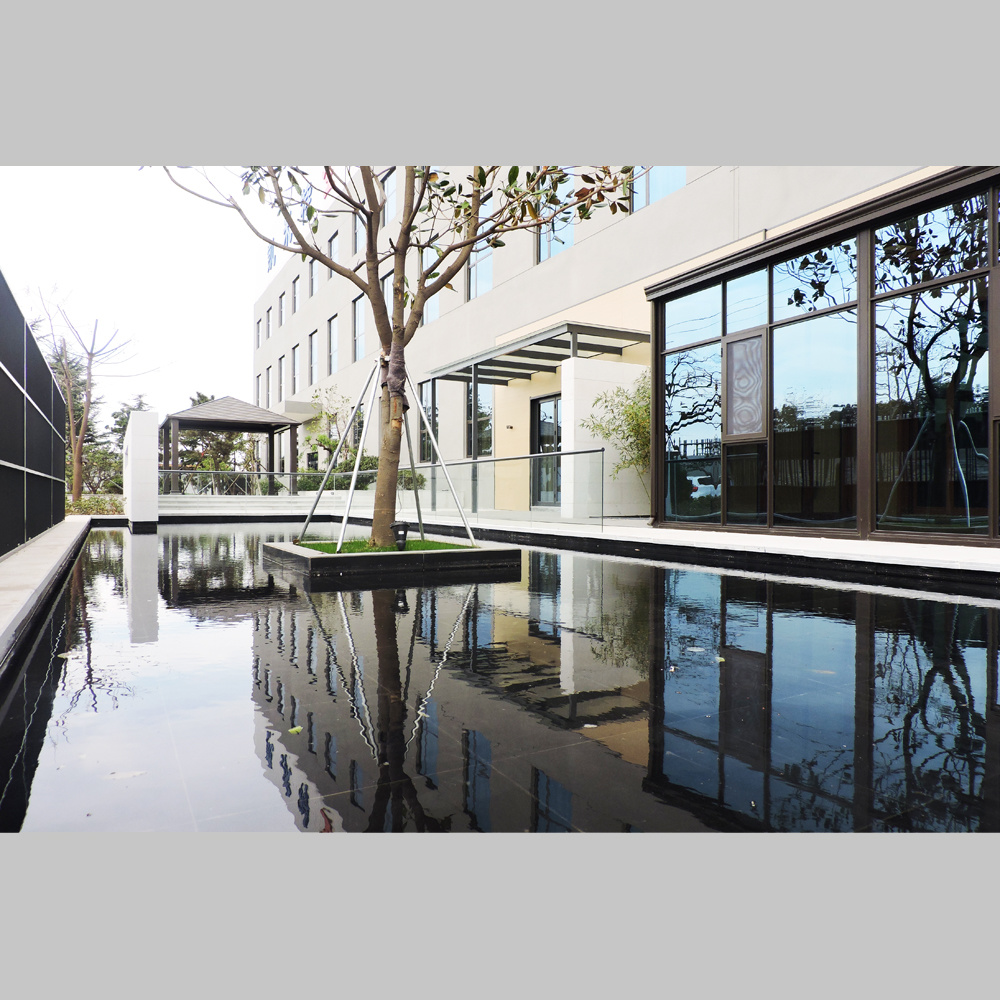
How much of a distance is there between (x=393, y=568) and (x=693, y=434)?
A: 22.7ft

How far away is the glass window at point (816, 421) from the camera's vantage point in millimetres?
10102

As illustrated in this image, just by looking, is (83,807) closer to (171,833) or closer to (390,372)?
(171,833)

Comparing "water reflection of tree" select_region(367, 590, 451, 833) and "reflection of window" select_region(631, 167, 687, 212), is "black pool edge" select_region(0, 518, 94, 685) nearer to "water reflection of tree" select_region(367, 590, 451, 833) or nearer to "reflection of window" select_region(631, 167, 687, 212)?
"water reflection of tree" select_region(367, 590, 451, 833)

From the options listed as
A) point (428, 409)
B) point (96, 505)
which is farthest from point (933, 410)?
point (96, 505)

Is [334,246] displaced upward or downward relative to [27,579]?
upward

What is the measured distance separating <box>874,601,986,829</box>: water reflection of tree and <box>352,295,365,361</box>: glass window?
1099 inches

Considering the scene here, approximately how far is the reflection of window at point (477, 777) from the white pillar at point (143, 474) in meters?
16.4

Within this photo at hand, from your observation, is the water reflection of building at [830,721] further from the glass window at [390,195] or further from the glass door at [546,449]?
the glass window at [390,195]

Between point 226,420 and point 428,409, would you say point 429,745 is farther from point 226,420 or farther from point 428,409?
point 226,420

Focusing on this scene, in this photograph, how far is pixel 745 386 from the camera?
11828mm

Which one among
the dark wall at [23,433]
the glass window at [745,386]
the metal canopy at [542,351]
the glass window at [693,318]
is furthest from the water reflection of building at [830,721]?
the metal canopy at [542,351]

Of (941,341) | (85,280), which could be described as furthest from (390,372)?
(85,280)

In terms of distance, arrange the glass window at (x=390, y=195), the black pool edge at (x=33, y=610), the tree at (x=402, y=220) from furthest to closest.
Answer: the glass window at (x=390, y=195) → the tree at (x=402, y=220) → the black pool edge at (x=33, y=610)

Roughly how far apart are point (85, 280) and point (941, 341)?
31.2 metres
